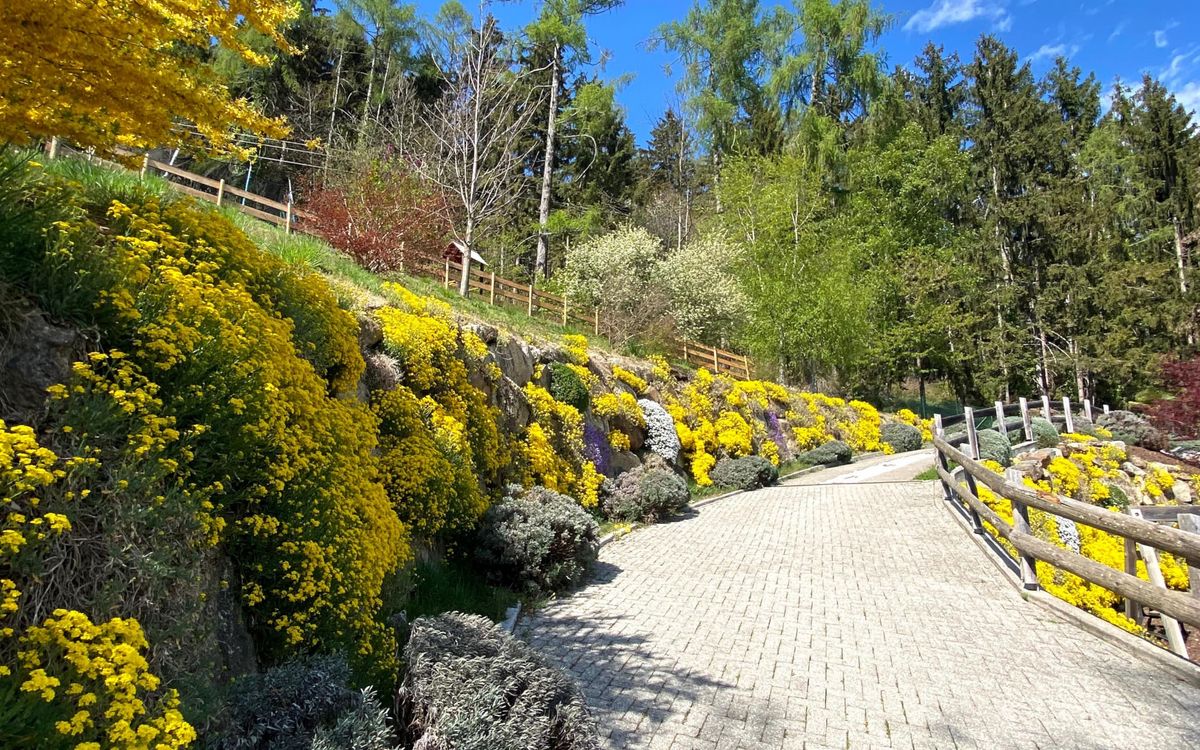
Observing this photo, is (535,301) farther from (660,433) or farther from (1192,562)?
(1192,562)

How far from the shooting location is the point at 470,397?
764 centimetres

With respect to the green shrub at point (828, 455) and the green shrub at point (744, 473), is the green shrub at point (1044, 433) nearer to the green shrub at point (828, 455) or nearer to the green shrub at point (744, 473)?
the green shrub at point (828, 455)

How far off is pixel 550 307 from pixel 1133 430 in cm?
1920

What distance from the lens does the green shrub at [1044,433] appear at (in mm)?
17078

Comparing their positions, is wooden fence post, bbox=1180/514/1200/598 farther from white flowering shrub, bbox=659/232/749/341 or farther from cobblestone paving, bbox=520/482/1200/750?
white flowering shrub, bbox=659/232/749/341

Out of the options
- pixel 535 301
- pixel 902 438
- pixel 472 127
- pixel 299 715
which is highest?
pixel 472 127

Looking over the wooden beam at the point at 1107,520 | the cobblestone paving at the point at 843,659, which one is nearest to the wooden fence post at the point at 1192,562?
the wooden beam at the point at 1107,520

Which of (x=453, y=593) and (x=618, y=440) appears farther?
(x=618, y=440)

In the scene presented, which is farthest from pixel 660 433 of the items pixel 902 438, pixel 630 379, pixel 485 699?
pixel 902 438

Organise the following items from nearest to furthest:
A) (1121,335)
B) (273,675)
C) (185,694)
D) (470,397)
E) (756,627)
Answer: (185,694)
(273,675)
(756,627)
(470,397)
(1121,335)

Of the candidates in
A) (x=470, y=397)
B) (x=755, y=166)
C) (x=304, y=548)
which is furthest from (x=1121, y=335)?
(x=304, y=548)

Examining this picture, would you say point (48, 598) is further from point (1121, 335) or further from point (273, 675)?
point (1121, 335)

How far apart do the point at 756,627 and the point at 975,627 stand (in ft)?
6.06

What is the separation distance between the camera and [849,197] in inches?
1231
